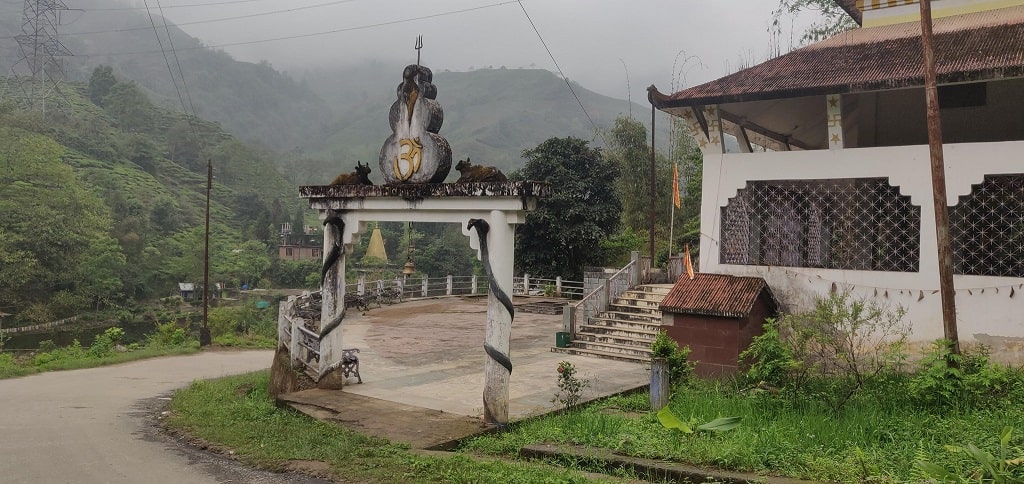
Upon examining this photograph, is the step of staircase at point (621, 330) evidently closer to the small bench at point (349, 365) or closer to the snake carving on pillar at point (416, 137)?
the small bench at point (349, 365)

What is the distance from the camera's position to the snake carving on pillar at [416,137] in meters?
9.15

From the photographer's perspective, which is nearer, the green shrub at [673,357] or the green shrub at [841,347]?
the green shrub at [841,347]

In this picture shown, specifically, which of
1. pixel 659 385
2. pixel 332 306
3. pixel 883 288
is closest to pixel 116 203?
pixel 332 306

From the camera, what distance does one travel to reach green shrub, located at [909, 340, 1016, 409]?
766 centimetres

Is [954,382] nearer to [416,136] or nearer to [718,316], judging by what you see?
[718,316]

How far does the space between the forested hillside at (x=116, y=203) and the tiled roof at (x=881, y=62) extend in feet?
150

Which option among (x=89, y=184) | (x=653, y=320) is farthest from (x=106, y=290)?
(x=653, y=320)

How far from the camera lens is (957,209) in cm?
1120

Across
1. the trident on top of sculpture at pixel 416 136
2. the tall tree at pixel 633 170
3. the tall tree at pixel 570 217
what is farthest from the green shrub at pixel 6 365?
the tall tree at pixel 633 170

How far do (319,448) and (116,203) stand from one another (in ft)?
204

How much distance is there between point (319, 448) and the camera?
7465mm

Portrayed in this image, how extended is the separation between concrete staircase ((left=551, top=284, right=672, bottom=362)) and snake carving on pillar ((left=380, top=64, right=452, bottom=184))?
733 centimetres

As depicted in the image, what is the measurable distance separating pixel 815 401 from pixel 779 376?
2.18 ft

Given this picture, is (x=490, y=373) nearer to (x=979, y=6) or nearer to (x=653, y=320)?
(x=653, y=320)
